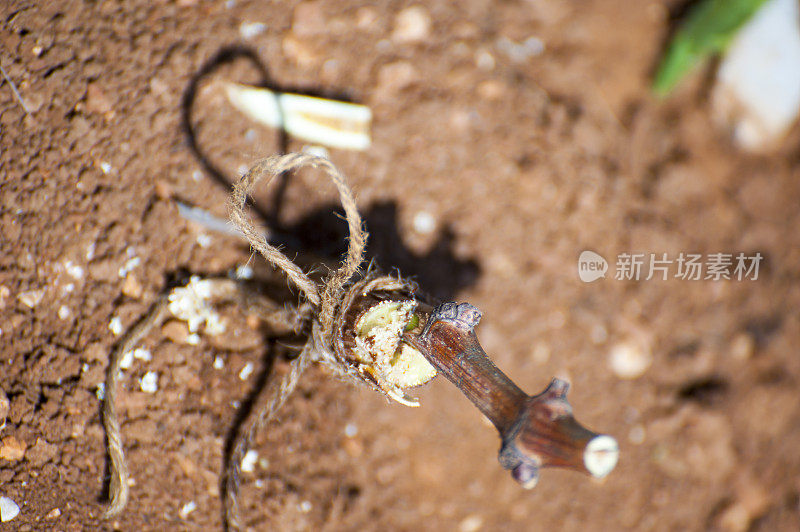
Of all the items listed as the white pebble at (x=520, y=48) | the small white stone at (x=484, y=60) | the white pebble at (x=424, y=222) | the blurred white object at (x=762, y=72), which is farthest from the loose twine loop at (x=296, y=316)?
Result: the blurred white object at (x=762, y=72)

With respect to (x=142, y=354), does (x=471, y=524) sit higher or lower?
lower

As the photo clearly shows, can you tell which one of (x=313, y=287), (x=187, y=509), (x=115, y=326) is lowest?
(x=187, y=509)

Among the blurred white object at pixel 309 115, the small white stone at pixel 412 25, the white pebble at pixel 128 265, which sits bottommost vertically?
the white pebble at pixel 128 265

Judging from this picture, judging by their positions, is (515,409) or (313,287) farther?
(313,287)

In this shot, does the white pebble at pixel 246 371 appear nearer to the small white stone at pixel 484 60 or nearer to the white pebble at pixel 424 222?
the white pebble at pixel 424 222

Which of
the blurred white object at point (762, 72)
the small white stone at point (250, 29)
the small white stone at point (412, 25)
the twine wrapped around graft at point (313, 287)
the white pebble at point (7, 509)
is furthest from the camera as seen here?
the blurred white object at point (762, 72)

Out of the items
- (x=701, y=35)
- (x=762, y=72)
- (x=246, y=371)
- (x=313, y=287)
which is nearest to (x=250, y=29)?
(x=313, y=287)

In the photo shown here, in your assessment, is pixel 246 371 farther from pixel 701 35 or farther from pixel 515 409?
pixel 701 35
